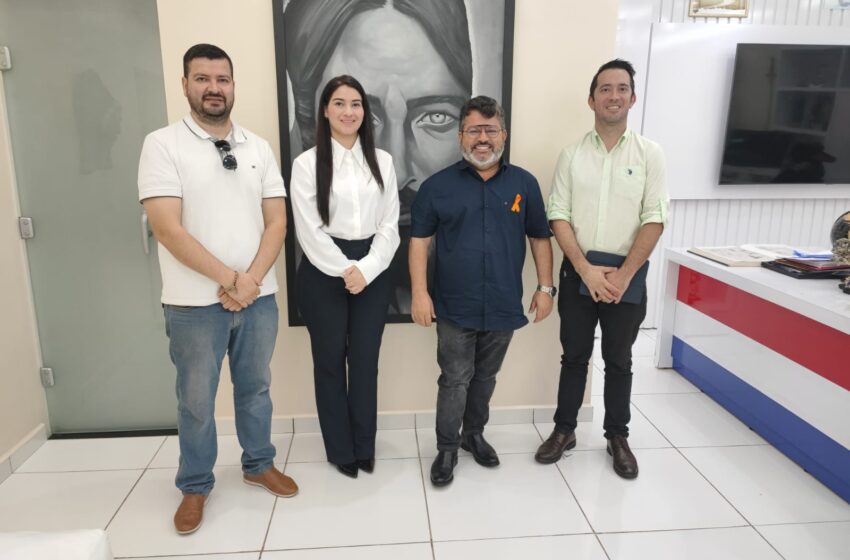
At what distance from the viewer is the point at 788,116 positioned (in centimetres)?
420

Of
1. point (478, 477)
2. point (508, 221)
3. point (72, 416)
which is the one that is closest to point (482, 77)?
point (508, 221)

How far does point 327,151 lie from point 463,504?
1.55 metres

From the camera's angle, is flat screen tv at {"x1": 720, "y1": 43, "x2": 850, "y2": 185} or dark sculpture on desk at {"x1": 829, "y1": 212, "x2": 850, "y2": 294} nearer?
dark sculpture on desk at {"x1": 829, "y1": 212, "x2": 850, "y2": 294}

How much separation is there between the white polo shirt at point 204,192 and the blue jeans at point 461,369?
35.6 inches

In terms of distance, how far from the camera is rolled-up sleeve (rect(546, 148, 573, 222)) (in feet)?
8.23

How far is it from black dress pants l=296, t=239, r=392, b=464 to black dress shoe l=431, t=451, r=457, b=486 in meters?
0.30

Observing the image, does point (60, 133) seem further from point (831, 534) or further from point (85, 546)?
point (831, 534)

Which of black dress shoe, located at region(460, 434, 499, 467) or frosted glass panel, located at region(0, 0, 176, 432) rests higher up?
frosted glass panel, located at region(0, 0, 176, 432)

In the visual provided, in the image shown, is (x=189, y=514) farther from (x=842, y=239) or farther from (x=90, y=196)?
(x=842, y=239)

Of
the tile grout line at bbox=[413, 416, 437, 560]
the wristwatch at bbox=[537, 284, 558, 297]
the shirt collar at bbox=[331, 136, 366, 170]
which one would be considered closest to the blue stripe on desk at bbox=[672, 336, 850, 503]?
the wristwatch at bbox=[537, 284, 558, 297]

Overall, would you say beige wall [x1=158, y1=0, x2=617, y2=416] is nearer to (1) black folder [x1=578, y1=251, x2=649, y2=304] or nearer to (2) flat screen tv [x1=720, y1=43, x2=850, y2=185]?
(1) black folder [x1=578, y1=251, x2=649, y2=304]

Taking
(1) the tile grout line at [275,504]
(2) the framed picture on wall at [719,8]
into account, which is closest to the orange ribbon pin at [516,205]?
(1) the tile grout line at [275,504]

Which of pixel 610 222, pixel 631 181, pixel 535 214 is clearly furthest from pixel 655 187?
pixel 535 214

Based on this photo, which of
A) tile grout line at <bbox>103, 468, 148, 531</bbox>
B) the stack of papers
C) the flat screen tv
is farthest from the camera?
the flat screen tv
